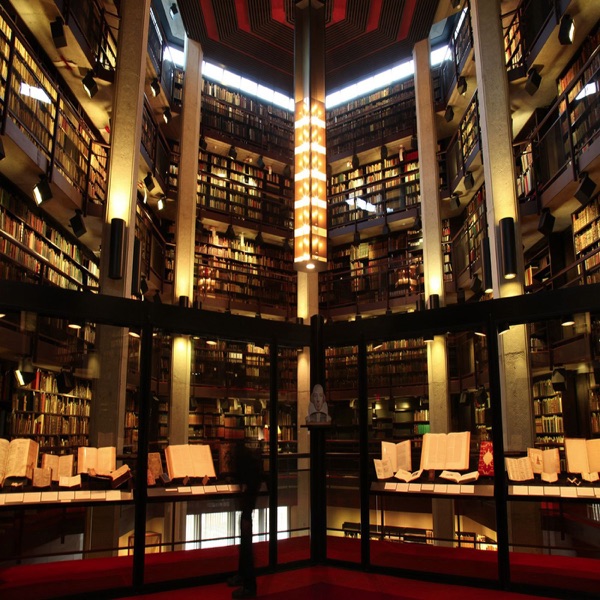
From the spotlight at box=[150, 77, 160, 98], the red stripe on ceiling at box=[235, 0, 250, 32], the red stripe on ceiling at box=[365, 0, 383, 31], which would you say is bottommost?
the spotlight at box=[150, 77, 160, 98]

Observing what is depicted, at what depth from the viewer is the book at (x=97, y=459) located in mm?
3830

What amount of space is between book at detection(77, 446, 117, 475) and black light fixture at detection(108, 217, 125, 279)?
12.2ft

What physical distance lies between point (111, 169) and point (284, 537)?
5.40m

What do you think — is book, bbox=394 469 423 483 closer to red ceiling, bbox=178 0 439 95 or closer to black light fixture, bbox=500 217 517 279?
black light fixture, bbox=500 217 517 279

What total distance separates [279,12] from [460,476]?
793 cm

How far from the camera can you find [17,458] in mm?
3617

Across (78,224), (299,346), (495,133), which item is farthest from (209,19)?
(299,346)

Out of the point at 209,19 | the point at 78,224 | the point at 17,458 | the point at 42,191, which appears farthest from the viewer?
the point at 209,19

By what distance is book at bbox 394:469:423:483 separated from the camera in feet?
14.0

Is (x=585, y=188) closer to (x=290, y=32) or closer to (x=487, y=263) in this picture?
(x=487, y=263)

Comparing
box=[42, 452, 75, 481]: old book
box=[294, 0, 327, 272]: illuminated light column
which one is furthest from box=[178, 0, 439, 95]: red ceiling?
box=[42, 452, 75, 481]: old book

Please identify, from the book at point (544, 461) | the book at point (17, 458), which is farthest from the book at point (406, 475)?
the book at point (17, 458)

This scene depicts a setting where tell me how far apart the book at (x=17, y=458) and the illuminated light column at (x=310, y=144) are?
3.09 metres

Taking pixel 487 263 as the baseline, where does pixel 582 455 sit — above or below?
below
